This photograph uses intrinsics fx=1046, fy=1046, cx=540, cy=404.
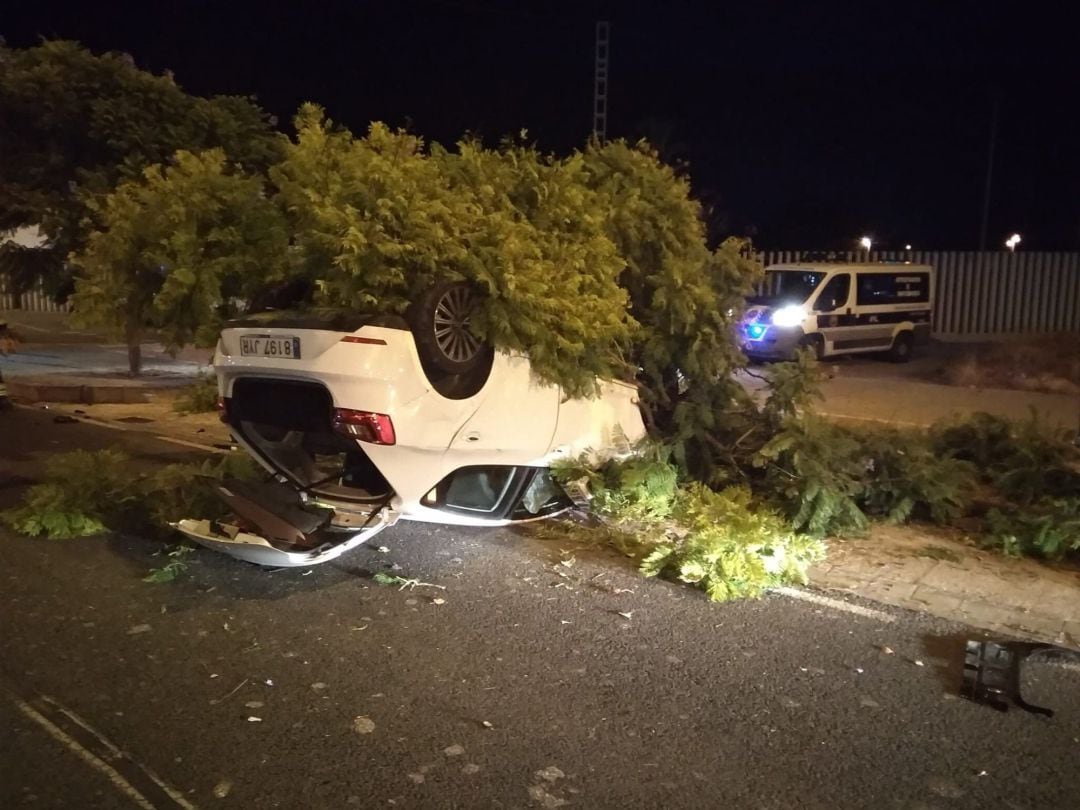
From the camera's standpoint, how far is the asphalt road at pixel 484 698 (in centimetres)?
403

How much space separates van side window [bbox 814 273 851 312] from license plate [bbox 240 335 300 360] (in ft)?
45.9

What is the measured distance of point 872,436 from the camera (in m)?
8.09

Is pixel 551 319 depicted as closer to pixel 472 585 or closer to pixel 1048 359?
pixel 472 585

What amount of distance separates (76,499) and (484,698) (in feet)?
14.0

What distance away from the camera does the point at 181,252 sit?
773 cm

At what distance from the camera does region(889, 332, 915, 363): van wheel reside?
19.9 meters

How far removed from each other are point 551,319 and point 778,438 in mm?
2117

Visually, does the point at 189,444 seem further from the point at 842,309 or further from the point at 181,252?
the point at 842,309

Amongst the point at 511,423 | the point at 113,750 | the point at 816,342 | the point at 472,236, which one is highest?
the point at 472,236

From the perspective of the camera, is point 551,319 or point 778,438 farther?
point 778,438

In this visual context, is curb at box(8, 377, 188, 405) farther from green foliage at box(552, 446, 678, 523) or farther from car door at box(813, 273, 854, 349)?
car door at box(813, 273, 854, 349)

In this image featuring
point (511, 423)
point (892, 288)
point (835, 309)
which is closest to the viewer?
point (511, 423)

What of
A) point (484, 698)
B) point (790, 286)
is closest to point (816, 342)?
point (790, 286)

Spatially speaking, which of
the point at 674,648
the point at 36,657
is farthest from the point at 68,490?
the point at 674,648
